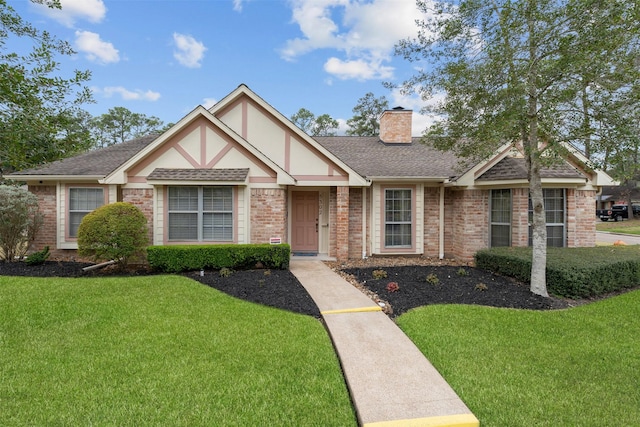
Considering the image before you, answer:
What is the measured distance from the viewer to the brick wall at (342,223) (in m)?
10.3

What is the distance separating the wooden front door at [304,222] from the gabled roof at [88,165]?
567 centimetres

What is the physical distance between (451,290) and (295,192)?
20.6 feet

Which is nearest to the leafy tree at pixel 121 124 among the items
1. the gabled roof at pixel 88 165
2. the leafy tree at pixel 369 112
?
the leafy tree at pixel 369 112

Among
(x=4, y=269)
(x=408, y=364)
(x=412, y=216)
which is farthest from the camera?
(x=412, y=216)

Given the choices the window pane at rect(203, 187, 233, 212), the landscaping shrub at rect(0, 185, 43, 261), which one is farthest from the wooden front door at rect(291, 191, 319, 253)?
the landscaping shrub at rect(0, 185, 43, 261)

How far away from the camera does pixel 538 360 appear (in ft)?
13.6

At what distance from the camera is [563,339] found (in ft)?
15.7

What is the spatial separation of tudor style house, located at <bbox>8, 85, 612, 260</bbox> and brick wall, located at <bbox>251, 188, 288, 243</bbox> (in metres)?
0.03

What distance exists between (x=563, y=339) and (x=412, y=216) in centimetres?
662

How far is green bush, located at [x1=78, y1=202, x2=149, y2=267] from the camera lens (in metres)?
8.13

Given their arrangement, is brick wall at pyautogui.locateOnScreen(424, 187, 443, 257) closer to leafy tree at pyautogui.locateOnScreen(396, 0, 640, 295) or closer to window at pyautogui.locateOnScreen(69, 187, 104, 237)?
leafy tree at pyautogui.locateOnScreen(396, 0, 640, 295)

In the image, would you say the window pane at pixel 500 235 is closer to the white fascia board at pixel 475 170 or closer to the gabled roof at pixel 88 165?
the white fascia board at pixel 475 170

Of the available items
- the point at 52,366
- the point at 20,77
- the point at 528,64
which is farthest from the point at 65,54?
the point at 528,64

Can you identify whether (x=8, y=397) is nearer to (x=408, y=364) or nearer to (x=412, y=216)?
(x=408, y=364)
